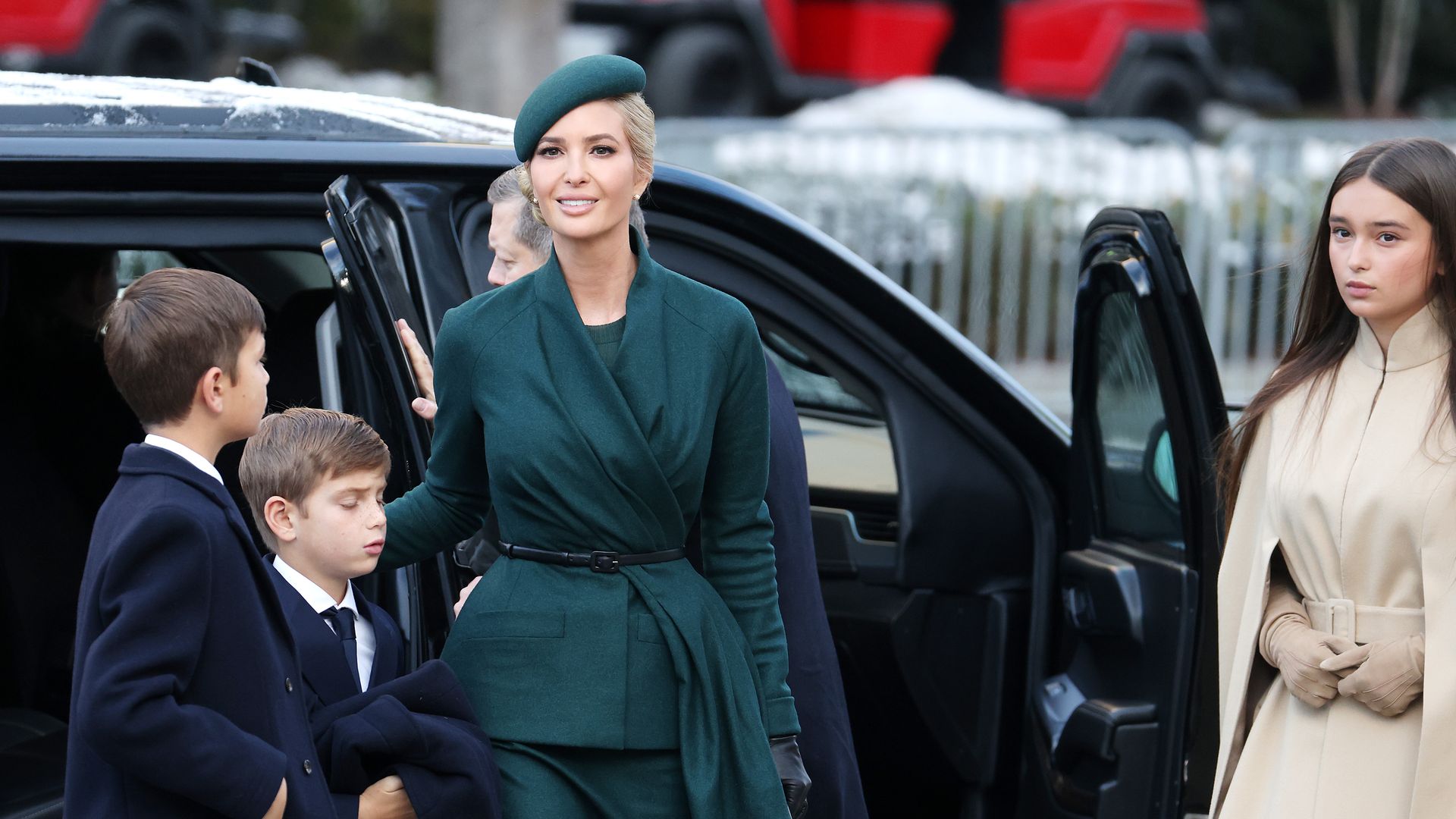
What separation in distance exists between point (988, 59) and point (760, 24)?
102 inches

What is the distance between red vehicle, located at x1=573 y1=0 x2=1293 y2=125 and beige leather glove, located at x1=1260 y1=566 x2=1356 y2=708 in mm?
12111

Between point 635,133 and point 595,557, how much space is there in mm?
514

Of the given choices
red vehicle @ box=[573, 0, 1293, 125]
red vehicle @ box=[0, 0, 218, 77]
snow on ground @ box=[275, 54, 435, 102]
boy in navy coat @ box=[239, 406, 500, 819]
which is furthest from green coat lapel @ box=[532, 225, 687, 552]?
snow on ground @ box=[275, 54, 435, 102]

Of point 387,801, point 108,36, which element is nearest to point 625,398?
point 387,801

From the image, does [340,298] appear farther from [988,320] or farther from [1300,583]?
[988,320]

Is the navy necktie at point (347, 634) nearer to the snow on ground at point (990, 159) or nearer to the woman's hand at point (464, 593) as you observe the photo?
the woman's hand at point (464, 593)

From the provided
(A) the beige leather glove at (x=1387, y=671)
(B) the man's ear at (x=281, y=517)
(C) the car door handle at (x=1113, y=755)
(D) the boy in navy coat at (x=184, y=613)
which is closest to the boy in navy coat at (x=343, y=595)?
(B) the man's ear at (x=281, y=517)

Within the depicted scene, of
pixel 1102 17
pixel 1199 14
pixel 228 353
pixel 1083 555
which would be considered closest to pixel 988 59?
pixel 1102 17

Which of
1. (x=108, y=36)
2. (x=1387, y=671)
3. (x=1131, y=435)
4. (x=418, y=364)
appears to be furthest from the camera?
(x=108, y=36)

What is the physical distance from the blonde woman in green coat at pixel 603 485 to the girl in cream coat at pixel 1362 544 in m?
0.77

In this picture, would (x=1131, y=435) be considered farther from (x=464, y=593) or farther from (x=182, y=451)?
(x=182, y=451)

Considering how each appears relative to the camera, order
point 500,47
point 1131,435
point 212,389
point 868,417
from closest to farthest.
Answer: point 212,389
point 1131,435
point 868,417
point 500,47

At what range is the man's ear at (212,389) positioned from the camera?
1707mm

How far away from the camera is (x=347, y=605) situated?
2053 mm
